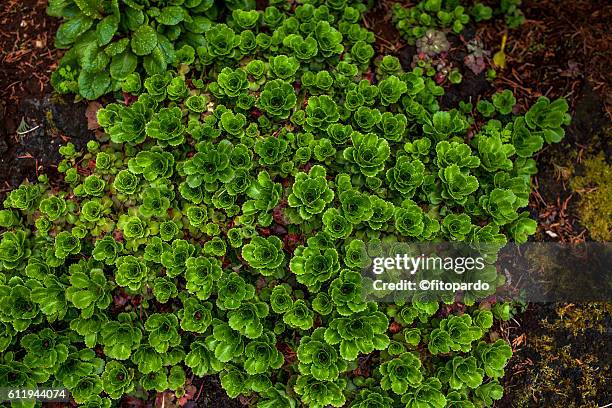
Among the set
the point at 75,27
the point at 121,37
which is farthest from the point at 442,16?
the point at 75,27

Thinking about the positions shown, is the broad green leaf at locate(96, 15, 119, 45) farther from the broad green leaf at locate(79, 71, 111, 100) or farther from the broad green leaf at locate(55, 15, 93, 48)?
the broad green leaf at locate(79, 71, 111, 100)

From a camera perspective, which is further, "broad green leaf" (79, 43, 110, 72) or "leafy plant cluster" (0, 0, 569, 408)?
"broad green leaf" (79, 43, 110, 72)

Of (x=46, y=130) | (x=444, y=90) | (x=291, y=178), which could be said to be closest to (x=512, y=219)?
(x=444, y=90)

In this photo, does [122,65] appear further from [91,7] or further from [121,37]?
[91,7]

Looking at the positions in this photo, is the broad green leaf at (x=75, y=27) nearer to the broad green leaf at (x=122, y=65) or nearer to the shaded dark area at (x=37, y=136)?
the broad green leaf at (x=122, y=65)

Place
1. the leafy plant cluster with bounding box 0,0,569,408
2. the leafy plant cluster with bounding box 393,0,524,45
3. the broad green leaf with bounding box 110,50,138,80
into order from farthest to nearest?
1. the leafy plant cluster with bounding box 393,0,524,45
2. the broad green leaf with bounding box 110,50,138,80
3. the leafy plant cluster with bounding box 0,0,569,408

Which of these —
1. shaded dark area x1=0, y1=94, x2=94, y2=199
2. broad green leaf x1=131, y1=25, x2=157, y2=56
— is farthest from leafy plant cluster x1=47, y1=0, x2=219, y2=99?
shaded dark area x1=0, y1=94, x2=94, y2=199
